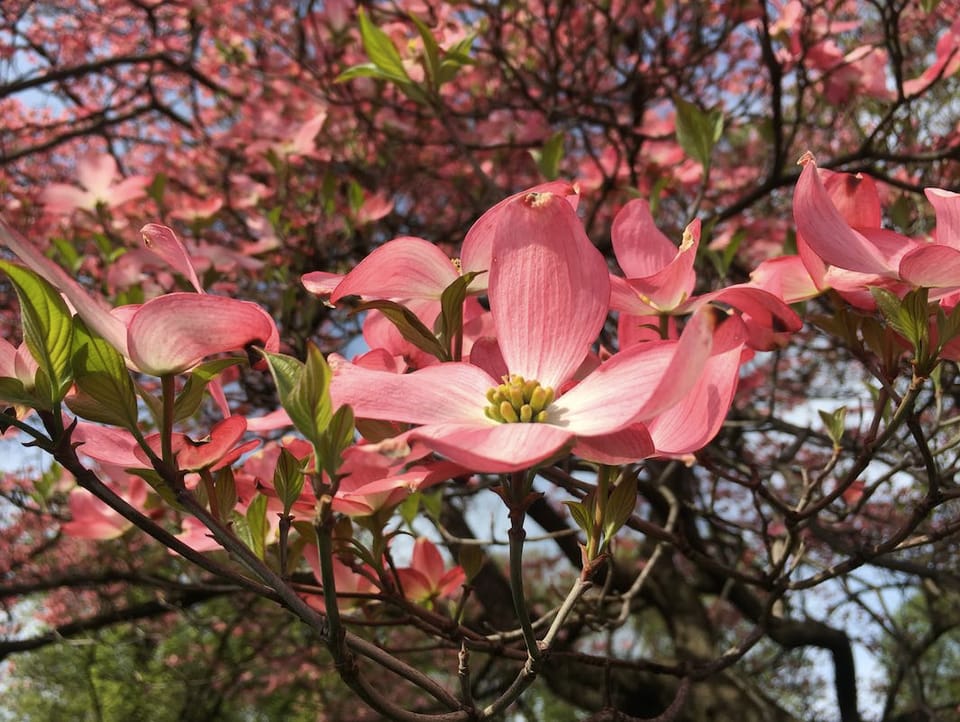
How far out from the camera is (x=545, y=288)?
0.46 meters

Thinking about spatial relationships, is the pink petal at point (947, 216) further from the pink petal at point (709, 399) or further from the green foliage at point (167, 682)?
the green foliage at point (167, 682)


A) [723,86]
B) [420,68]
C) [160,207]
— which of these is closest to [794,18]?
[420,68]

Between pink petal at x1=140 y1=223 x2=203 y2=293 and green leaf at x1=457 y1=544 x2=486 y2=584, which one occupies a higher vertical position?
pink petal at x1=140 y1=223 x2=203 y2=293

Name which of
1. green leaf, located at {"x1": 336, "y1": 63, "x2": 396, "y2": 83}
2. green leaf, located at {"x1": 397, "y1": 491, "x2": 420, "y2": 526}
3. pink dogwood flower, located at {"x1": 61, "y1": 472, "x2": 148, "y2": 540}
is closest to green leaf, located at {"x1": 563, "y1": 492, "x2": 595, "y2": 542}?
green leaf, located at {"x1": 397, "y1": 491, "x2": 420, "y2": 526}

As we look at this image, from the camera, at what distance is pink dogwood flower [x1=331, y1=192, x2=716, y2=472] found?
39cm

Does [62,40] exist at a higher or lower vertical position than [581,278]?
higher

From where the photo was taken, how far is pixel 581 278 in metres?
0.46

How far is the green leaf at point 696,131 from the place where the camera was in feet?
3.77

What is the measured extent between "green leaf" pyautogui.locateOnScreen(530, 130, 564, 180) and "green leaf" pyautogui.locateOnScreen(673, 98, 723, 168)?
0.20 metres

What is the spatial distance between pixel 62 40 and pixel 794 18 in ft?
12.0

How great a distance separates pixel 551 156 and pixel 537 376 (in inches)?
35.7

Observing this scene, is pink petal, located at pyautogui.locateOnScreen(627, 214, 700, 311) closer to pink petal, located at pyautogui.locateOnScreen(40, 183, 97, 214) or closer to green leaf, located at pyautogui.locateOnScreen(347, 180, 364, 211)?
green leaf, located at pyautogui.locateOnScreen(347, 180, 364, 211)

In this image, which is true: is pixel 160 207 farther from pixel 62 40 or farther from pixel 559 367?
pixel 62 40

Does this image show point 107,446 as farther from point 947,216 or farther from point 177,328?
point 947,216
